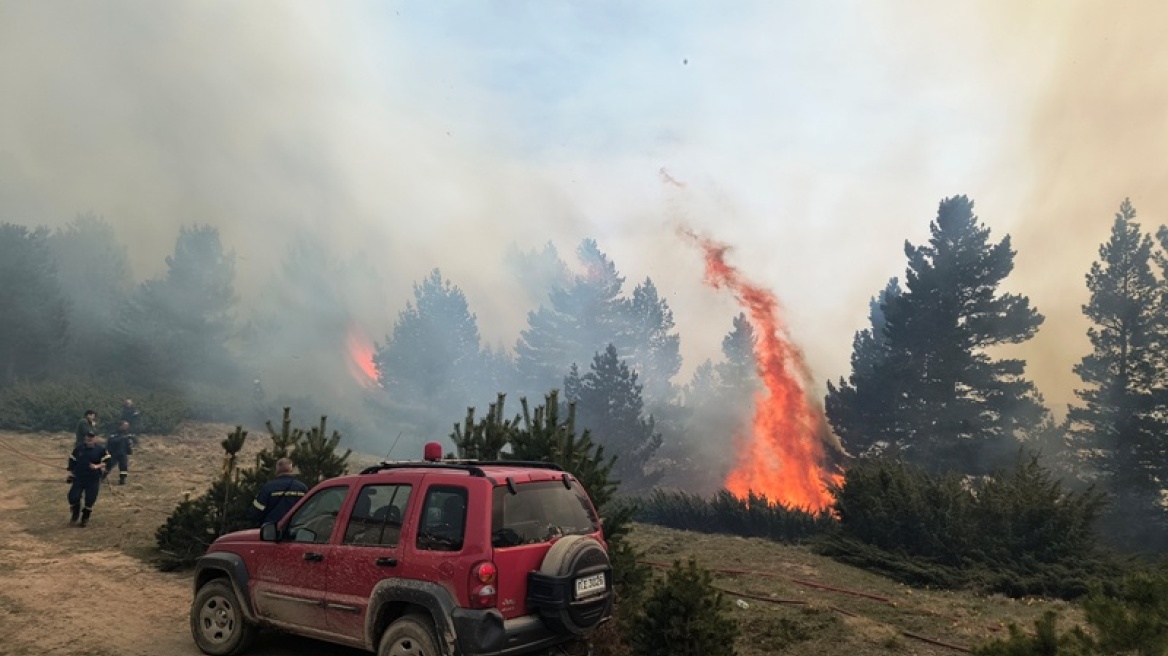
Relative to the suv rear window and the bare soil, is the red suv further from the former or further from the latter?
the bare soil

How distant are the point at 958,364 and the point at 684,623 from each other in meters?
35.0

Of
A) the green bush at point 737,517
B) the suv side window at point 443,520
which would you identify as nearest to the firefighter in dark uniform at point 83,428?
the suv side window at point 443,520

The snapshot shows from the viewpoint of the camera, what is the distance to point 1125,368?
32.9 meters

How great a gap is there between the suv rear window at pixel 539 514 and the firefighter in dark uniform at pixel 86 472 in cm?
1387

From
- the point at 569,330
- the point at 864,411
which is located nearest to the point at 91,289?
the point at 569,330

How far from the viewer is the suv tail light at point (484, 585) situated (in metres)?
5.58

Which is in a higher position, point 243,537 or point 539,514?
point 539,514

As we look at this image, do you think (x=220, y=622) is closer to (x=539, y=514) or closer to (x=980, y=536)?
(x=539, y=514)

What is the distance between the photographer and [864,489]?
49.9 feet

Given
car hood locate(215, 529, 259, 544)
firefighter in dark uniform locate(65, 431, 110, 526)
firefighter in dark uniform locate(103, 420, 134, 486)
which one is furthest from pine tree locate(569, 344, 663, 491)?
car hood locate(215, 529, 259, 544)

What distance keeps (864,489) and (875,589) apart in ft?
12.9

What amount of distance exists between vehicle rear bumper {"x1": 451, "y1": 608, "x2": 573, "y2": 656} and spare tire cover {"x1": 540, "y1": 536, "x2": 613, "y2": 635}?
22 cm

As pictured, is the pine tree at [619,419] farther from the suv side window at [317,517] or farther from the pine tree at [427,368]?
the suv side window at [317,517]

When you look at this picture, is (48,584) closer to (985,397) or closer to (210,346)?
(985,397)
